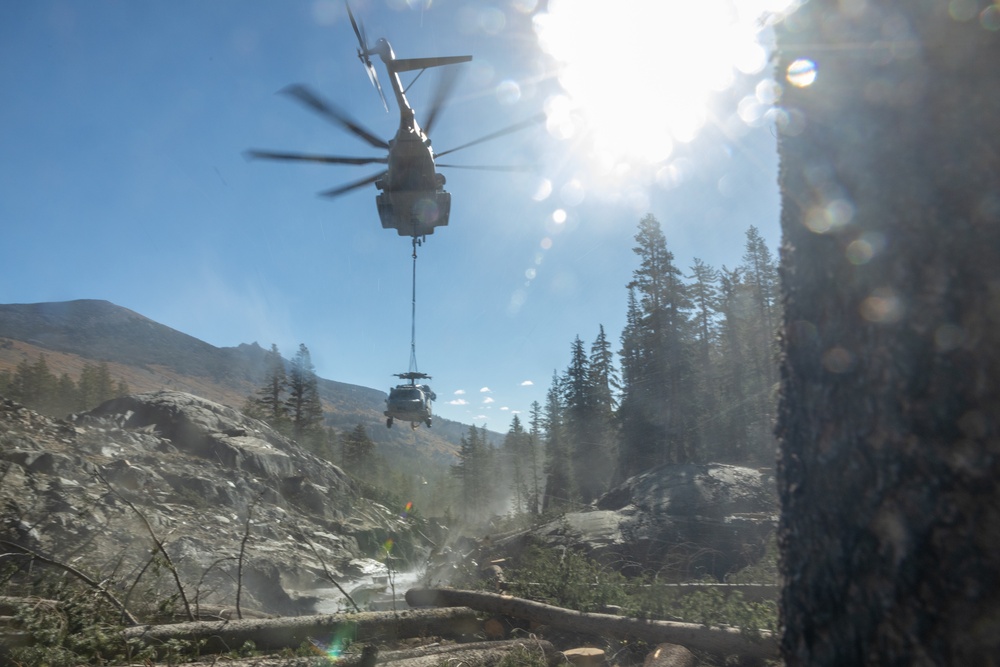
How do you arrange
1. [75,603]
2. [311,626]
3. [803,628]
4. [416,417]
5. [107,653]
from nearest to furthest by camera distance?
[803,628], [107,653], [75,603], [311,626], [416,417]

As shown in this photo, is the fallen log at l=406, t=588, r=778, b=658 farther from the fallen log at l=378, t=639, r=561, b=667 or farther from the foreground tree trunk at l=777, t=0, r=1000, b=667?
the foreground tree trunk at l=777, t=0, r=1000, b=667

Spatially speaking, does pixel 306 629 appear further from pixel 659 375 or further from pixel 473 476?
pixel 473 476

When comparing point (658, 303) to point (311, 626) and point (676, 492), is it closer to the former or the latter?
point (676, 492)

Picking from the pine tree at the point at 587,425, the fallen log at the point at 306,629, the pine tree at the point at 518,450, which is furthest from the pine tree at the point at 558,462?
the fallen log at the point at 306,629

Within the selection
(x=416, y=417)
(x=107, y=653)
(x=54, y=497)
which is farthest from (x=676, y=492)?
(x=54, y=497)

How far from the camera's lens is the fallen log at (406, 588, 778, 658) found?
576 centimetres

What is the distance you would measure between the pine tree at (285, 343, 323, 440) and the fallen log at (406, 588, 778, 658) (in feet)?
133

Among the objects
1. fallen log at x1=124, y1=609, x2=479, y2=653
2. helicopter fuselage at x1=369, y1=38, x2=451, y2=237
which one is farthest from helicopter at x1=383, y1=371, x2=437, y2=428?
fallen log at x1=124, y1=609, x2=479, y2=653

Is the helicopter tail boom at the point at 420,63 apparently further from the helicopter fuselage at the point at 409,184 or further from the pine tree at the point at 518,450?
the pine tree at the point at 518,450

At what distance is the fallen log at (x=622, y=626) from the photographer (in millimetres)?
5763

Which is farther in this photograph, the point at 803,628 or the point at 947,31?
the point at 803,628

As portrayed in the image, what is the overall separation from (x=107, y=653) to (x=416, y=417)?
29.5 feet

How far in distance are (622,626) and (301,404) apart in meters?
46.2

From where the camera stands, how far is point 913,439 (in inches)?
56.4
